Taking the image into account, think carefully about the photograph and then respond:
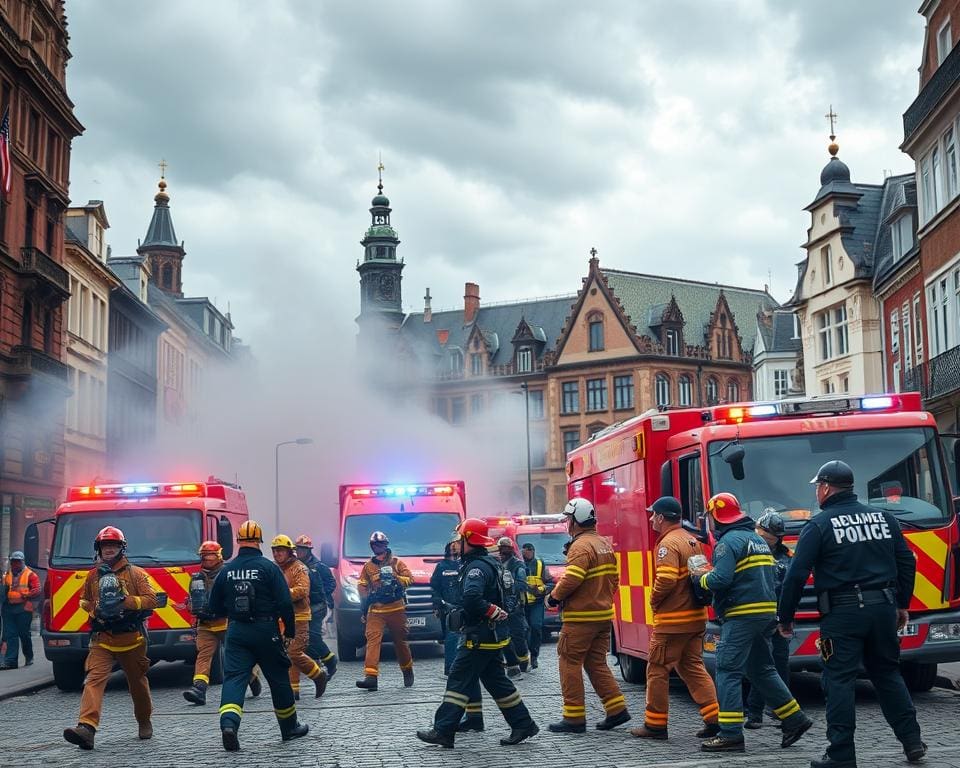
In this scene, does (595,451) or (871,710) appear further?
(595,451)

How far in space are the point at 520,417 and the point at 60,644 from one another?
68349mm

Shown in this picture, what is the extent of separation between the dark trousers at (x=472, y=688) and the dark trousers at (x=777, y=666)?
193cm

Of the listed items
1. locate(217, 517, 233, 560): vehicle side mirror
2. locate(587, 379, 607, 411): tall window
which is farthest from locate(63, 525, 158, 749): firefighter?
locate(587, 379, 607, 411): tall window

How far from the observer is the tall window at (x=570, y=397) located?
8062cm

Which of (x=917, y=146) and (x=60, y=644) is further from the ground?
(x=917, y=146)

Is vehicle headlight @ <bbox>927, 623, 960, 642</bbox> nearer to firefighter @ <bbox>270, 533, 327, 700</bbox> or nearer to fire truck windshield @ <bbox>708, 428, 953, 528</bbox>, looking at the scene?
fire truck windshield @ <bbox>708, 428, 953, 528</bbox>

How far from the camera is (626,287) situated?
82.1 metres

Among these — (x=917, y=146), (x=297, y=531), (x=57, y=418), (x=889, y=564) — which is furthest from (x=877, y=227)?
(x=889, y=564)

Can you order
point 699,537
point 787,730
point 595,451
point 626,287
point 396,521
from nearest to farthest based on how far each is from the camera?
point 787,730 < point 699,537 < point 595,451 < point 396,521 < point 626,287

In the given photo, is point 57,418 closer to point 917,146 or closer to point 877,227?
point 917,146

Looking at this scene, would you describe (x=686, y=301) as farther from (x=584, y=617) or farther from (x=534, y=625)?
(x=584, y=617)

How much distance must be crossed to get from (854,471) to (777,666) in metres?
2.02

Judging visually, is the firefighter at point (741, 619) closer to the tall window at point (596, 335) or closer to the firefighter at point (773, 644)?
the firefighter at point (773, 644)

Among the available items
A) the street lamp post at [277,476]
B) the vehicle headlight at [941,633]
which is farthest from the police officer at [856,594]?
the street lamp post at [277,476]
